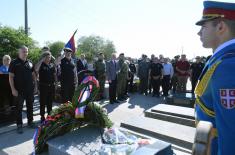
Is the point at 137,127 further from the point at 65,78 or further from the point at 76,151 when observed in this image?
the point at 65,78

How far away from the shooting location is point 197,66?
11.3m

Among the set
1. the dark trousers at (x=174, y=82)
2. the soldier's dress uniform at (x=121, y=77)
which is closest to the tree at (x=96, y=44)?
the dark trousers at (x=174, y=82)

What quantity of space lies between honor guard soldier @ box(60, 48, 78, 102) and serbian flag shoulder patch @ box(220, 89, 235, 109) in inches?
229

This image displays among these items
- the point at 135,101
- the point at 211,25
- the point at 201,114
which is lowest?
the point at 135,101

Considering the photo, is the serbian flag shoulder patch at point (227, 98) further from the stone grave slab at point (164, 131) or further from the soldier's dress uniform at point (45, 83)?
the soldier's dress uniform at point (45, 83)

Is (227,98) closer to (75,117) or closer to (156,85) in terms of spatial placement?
(75,117)

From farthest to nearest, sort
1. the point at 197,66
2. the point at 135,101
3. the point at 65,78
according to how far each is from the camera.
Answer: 1. the point at 197,66
2. the point at 135,101
3. the point at 65,78

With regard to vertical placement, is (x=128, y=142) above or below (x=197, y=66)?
below

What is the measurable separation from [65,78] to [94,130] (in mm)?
3679

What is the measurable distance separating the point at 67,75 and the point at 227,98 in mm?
5930

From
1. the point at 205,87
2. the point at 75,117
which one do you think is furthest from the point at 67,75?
the point at 205,87

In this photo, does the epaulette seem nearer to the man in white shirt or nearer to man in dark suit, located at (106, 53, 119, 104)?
man in dark suit, located at (106, 53, 119, 104)

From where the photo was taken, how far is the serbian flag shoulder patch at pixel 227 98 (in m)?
1.08

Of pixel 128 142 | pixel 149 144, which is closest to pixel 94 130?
pixel 128 142
